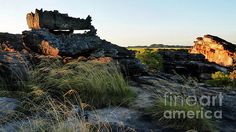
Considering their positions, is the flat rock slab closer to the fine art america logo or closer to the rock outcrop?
the fine art america logo

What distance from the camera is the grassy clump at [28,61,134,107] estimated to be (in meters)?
8.24

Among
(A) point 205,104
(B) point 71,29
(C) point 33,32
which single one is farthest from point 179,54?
(A) point 205,104

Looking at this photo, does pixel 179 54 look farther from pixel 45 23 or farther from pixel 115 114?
pixel 115 114

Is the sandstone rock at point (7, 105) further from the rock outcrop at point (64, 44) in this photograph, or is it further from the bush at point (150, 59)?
the bush at point (150, 59)

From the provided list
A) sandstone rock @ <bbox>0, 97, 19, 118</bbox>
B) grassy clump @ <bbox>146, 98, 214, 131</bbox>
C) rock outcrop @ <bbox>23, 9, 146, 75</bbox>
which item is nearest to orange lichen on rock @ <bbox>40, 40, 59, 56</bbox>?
rock outcrop @ <bbox>23, 9, 146, 75</bbox>

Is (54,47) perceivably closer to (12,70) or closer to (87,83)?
(12,70)

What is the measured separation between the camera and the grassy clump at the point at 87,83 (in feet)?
27.0

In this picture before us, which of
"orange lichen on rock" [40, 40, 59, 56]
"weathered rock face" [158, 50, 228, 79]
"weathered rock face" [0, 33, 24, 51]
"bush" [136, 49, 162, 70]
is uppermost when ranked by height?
"weathered rock face" [0, 33, 24, 51]

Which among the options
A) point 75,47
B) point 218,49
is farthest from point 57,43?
point 218,49

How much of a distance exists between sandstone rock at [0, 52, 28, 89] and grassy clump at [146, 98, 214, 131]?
11.6 feet

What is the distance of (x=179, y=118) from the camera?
273 inches

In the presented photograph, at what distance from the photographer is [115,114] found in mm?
7312

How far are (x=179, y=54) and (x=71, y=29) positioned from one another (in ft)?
80.9

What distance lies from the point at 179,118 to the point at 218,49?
A: 5512 centimetres
